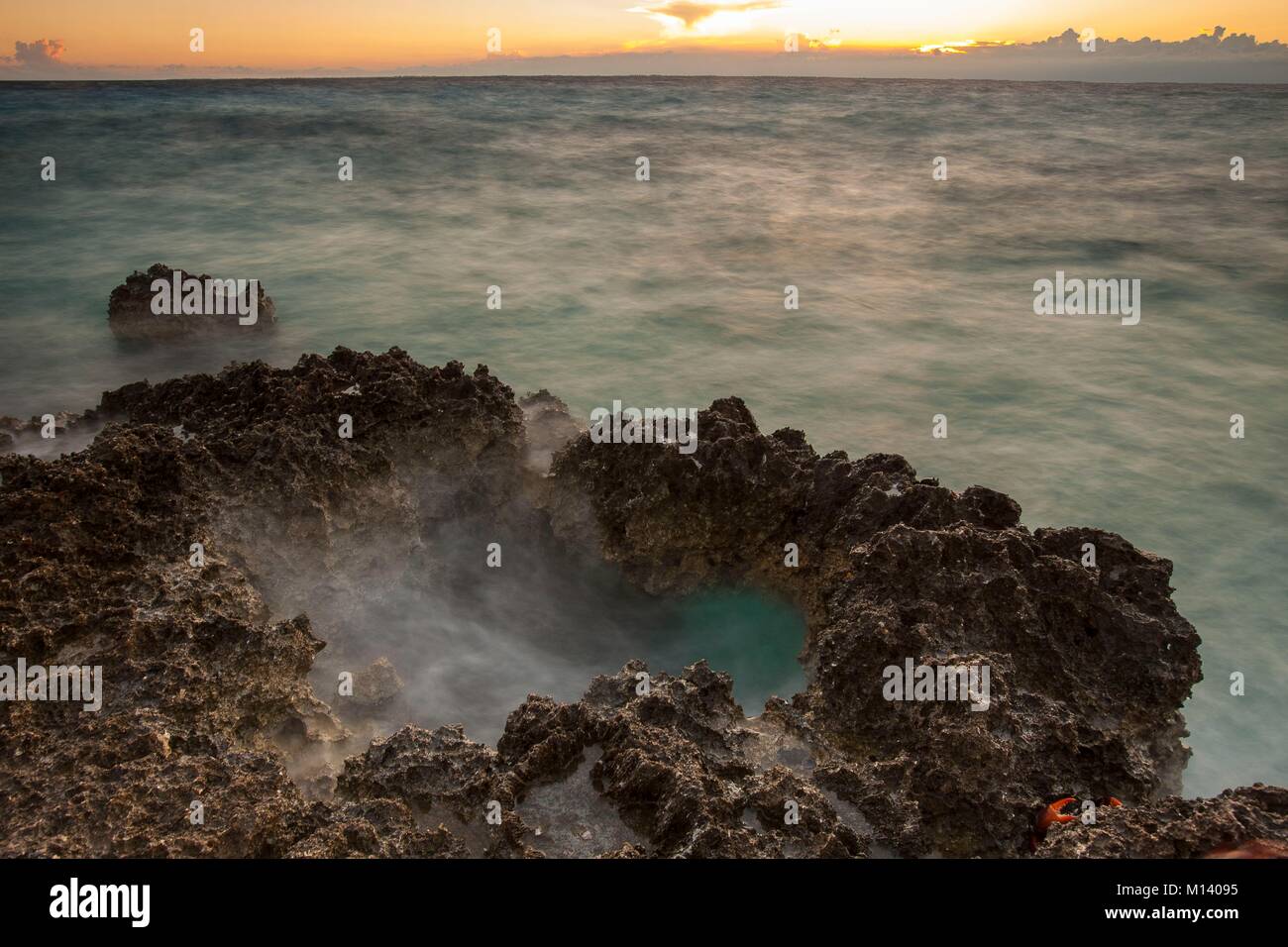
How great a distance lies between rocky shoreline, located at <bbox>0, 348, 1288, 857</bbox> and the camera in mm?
3879

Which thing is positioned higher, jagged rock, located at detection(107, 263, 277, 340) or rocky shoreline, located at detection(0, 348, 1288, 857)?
jagged rock, located at detection(107, 263, 277, 340)

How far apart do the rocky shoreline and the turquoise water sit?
7.18ft

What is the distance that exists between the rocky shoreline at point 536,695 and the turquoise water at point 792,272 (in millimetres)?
2188

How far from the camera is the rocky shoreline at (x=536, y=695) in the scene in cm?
388

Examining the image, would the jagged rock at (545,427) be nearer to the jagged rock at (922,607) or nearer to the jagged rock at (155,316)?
the jagged rock at (922,607)

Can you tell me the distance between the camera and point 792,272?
16.6 m

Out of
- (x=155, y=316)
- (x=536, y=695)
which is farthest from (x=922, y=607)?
(x=155, y=316)

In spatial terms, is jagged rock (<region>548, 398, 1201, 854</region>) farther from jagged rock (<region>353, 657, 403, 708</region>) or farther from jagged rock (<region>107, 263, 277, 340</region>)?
jagged rock (<region>107, 263, 277, 340</region>)

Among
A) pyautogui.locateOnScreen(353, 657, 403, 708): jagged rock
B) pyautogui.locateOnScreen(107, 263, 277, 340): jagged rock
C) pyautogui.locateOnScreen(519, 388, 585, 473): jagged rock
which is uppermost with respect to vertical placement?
pyautogui.locateOnScreen(107, 263, 277, 340): jagged rock

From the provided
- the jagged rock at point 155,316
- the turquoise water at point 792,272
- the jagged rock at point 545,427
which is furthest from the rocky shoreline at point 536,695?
the jagged rock at point 155,316

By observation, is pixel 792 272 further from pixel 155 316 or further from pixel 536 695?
pixel 536 695

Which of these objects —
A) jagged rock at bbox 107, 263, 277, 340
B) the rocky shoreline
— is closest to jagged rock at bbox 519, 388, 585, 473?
the rocky shoreline
